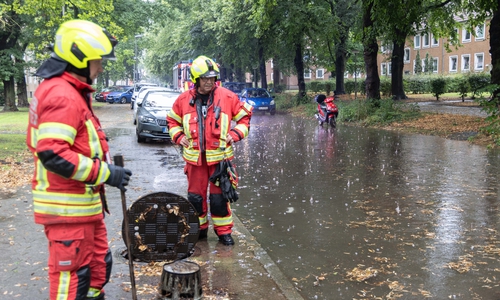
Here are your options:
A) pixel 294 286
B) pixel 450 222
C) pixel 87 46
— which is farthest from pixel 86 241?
pixel 450 222

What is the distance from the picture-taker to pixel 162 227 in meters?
4.84

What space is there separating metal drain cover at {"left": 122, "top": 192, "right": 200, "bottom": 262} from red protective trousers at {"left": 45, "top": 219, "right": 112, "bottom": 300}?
4.68 ft

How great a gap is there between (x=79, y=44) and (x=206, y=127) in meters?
2.41

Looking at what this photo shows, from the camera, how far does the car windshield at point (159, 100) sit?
17078 millimetres

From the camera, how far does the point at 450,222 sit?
6875mm

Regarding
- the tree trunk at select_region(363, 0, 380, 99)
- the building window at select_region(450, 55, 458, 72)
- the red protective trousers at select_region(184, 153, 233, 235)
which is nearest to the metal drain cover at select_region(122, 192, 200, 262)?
the red protective trousers at select_region(184, 153, 233, 235)

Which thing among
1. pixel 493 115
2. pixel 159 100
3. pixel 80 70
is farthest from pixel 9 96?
pixel 80 70

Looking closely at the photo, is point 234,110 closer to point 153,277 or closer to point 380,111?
point 153,277

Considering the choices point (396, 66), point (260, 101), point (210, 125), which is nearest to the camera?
point (210, 125)

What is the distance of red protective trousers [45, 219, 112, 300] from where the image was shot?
10.2ft

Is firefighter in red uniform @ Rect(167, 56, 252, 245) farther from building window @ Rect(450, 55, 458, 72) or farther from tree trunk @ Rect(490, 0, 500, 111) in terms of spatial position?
building window @ Rect(450, 55, 458, 72)

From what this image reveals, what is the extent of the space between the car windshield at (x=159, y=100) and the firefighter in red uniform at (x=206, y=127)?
11579 millimetres

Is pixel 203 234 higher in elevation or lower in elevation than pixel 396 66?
lower

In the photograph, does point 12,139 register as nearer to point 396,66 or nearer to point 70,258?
point 70,258
